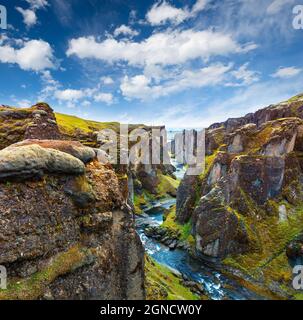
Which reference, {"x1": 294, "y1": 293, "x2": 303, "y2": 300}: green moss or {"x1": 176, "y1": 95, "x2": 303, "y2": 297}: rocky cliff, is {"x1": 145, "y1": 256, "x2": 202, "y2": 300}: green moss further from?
{"x1": 294, "y1": 293, "x2": 303, "y2": 300}: green moss

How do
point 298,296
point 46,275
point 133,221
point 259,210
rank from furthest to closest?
1. point 259,210
2. point 298,296
3. point 133,221
4. point 46,275

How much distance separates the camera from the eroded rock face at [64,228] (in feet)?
48.2

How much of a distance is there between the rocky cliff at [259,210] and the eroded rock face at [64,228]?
3817cm

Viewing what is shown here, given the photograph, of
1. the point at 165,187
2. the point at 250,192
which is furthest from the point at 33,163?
the point at 165,187

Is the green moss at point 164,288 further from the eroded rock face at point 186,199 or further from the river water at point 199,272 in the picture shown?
the eroded rock face at point 186,199

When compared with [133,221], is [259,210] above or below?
below

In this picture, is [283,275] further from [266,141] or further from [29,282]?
[29,282]

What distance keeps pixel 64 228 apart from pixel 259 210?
54.5 metres

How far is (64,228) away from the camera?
17359 millimetres

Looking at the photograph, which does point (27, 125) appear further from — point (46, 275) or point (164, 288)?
point (46, 275)

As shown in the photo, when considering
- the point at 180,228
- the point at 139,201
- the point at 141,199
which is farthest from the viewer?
the point at 141,199

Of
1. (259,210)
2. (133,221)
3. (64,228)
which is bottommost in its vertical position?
(259,210)

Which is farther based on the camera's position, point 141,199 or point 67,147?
point 141,199
